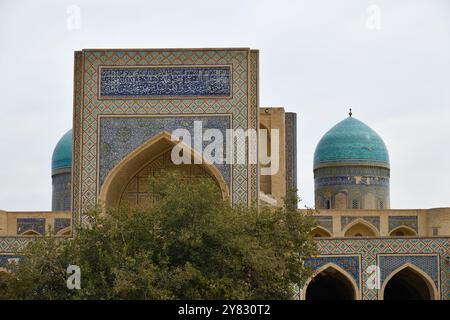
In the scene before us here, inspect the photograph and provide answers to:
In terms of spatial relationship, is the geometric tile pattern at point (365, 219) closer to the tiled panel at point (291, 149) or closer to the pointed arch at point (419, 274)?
the tiled panel at point (291, 149)

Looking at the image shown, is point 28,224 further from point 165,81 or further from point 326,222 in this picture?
point 165,81

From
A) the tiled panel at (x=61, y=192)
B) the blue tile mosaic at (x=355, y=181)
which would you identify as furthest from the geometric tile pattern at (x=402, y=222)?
the tiled panel at (x=61, y=192)

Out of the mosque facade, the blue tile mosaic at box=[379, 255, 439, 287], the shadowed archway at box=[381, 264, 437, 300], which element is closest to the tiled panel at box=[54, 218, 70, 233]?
the mosque facade

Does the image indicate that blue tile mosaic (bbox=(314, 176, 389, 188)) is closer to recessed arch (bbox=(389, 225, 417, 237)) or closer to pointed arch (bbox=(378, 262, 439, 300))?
recessed arch (bbox=(389, 225, 417, 237))

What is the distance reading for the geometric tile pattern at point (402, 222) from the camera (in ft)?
83.6

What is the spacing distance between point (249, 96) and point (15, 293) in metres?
6.98

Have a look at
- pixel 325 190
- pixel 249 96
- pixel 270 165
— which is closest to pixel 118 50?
pixel 249 96

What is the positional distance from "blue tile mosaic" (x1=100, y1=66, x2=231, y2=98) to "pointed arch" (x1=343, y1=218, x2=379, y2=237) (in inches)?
396

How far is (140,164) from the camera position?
675 inches

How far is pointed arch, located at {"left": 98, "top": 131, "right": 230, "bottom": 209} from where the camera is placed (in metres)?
16.3

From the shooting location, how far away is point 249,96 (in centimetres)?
1647

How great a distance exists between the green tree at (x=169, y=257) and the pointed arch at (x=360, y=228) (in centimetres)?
1406

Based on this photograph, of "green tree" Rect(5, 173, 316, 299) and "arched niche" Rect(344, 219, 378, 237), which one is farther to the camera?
"arched niche" Rect(344, 219, 378, 237)

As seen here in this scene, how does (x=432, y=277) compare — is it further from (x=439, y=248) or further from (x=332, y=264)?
(x=332, y=264)
